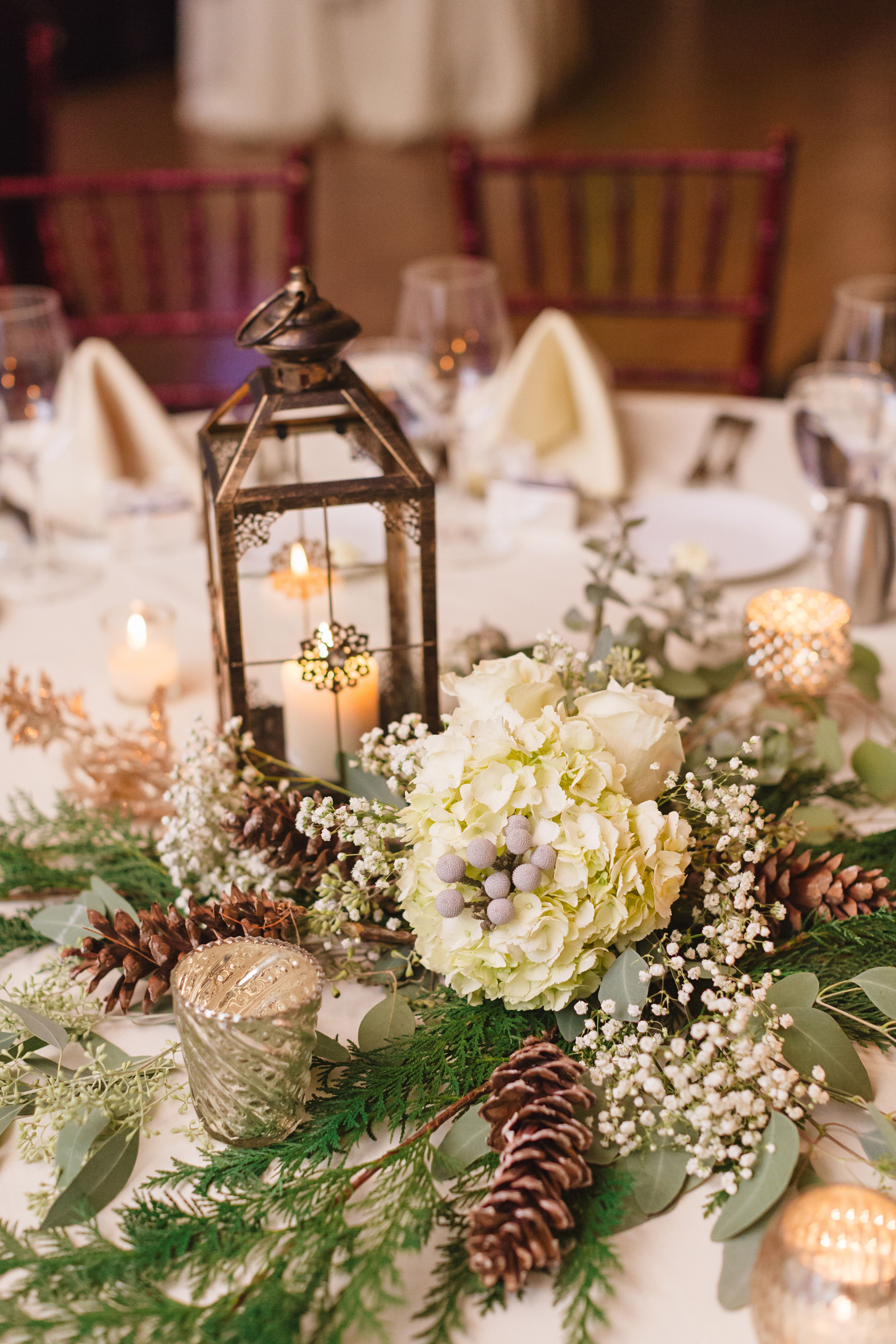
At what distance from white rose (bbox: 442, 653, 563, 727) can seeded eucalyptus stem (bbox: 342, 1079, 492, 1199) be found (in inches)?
8.5

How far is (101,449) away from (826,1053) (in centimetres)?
112

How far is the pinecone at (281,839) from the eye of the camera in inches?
32.0

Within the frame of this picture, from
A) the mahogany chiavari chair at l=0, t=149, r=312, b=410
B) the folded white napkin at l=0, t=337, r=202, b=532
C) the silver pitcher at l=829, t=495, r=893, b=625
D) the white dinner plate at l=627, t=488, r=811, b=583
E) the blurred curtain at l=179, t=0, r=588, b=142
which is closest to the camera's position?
the silver pitcher at l=829, t=495, r=893, b=625

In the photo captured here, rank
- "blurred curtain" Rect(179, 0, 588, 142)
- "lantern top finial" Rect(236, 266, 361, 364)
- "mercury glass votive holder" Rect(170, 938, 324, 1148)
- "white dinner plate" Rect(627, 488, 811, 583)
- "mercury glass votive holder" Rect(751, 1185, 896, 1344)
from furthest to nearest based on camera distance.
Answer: "blurred curtain" Rect(179, 0, 588, 142) → "white dinner plate" Rect(627, 488, 811, 583) → "lantern top finial" Rect(236, 266, 361, 364) → "mercury glass votive holder" Rect(170, 938, 324, 1148) → "mercury glass votive holder" Rect(751, 1185, 896, 1344)

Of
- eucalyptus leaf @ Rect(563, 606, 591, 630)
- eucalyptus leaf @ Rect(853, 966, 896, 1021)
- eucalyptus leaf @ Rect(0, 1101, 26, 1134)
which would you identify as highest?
eucalyptus leaf @ Rect(563, 606, 591, 630)

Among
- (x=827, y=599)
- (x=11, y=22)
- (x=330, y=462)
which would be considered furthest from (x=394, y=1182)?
(x=11, y=22)

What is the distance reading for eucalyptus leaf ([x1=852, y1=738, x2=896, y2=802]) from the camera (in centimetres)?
95

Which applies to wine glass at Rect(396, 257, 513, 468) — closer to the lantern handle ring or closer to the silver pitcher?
the silver pitcher

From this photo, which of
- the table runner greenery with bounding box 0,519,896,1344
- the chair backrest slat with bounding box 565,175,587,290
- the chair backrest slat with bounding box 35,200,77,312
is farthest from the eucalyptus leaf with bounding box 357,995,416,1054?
the chair backrest slat with bounding box 35,200,77,312

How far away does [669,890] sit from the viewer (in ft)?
2.29

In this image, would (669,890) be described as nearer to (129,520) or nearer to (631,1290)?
(631,1290)

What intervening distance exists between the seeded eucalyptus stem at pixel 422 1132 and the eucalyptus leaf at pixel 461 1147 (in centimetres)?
→ 1

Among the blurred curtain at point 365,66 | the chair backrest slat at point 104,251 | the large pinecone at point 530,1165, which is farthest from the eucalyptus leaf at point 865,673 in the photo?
the blurred curtain at point 365,66

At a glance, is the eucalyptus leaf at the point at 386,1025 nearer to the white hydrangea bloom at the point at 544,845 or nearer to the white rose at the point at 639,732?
the white hydrangea bloom at the point at 544,845
